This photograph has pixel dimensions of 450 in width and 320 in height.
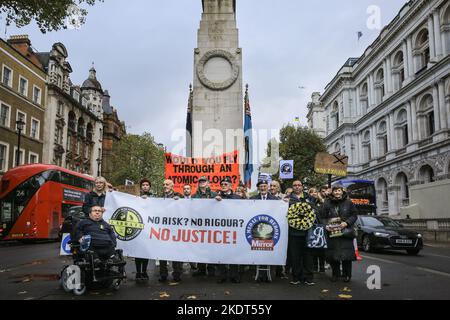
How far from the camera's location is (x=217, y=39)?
14.8 m

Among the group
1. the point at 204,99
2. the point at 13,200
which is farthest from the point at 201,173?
the point at 13,200

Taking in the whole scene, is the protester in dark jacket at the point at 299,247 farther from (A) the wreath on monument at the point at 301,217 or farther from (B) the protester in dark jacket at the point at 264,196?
(B) the protester in dark jacket at the point at 264,196

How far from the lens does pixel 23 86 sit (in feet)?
122

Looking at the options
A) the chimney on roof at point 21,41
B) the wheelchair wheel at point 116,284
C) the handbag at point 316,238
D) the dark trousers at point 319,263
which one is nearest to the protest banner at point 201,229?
the handbag at point 316,238

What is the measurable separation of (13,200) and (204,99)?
12.1 m

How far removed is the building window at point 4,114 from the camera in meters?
33.1

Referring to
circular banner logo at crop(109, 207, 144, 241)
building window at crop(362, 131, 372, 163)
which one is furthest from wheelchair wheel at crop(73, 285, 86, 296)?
building window at crop(362, 131, 372, 163)

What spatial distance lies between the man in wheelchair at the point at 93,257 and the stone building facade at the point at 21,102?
3020 cm

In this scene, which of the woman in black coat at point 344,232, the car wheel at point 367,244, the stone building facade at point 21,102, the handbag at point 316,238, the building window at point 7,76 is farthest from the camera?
the building window at point 7,76

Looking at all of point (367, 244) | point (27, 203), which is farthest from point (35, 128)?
point (367, 244)

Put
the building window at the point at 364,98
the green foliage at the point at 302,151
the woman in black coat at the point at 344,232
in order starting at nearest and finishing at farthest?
1. the woman in black coat at the point at 344,232
2. the green foliage at the point at 302,151
3. the building window at the point at 364,98

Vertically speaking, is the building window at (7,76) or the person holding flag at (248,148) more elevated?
the building window at (7,76)
